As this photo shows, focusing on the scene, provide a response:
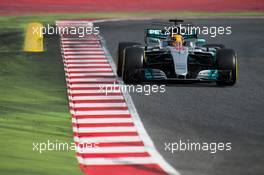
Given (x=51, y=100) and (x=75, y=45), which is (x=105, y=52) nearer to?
(x=75, y=45)

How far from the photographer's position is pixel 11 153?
1428 centimetres

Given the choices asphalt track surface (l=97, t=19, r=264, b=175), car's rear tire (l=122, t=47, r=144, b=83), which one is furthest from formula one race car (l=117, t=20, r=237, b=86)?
asphalt track surface (l=97, t=19, r=264, b=175)

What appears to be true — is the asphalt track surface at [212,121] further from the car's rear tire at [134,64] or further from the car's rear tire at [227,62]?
the car's rear tire at [134,64]

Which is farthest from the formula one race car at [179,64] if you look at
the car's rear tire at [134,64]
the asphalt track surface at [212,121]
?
the asphalt track surface at [212,121]

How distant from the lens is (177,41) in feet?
70.7

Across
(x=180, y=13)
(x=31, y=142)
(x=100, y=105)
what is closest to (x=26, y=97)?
(x=100, y=105)

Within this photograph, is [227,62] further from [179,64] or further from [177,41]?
[177,41]

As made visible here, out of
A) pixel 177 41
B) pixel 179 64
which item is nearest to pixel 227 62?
pixel 179 64

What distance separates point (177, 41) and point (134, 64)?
1.77 metres

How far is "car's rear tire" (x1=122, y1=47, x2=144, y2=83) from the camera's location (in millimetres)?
20375

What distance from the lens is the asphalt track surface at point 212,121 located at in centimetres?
1379

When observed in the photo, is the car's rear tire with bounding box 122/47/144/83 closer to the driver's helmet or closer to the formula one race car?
the formula one race car

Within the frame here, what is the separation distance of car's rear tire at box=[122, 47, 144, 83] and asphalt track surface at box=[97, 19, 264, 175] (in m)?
0.69

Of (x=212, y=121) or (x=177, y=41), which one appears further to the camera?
(x=177, y=41)
